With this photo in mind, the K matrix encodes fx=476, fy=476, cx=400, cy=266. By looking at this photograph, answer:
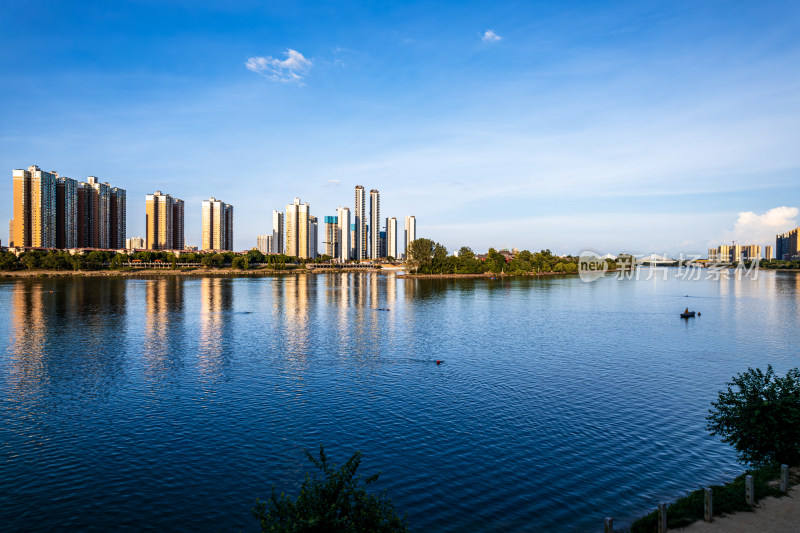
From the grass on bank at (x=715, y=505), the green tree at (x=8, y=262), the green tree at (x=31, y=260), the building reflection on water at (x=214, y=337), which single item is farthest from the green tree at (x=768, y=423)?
the green tree at (x=8, y=262)

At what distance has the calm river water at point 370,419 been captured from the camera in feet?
62.3

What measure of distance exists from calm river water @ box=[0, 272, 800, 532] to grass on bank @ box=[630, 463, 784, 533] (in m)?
2.24

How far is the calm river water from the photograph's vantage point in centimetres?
1900

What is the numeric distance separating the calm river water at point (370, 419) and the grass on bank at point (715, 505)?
224 cm

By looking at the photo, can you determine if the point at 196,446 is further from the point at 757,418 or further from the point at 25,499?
the point at 757,418

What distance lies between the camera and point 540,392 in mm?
Answer: 34062

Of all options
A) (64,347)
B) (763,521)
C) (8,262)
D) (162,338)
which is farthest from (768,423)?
(8,262)

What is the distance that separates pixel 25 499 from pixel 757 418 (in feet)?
95.5

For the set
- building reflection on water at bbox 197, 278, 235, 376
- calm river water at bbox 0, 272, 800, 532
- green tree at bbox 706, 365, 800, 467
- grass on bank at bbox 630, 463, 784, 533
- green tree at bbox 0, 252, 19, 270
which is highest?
green tree at bbox 0, 252, 19, 270

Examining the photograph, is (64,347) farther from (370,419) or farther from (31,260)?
(31,260)

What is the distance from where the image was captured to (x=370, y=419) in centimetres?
→ 2833

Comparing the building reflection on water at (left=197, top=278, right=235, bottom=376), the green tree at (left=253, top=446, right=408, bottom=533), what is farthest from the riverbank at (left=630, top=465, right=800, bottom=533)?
the building reflection on water at (left=197, top=278, right=235, bottom=376)

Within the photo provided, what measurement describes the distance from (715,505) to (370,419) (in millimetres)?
17563

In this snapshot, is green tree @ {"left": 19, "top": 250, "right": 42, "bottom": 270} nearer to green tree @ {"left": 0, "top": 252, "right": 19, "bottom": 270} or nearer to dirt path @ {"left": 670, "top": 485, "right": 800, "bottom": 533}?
green tree @ {"left": 0, "top": 252, "right": 19, "bottom": 270}
